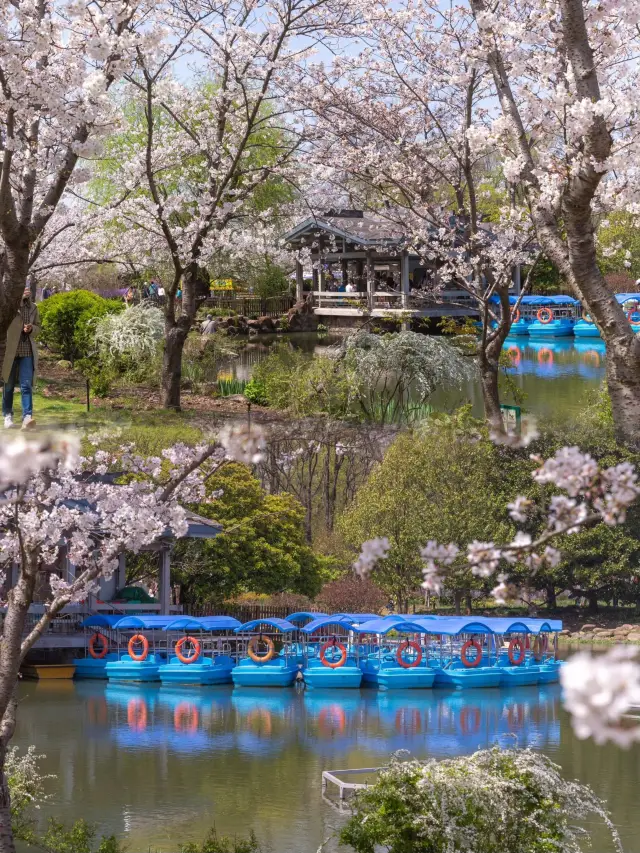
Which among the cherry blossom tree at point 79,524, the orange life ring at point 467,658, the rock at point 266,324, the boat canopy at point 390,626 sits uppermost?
the rock at point 266,324

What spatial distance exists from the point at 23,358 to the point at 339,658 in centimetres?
1208

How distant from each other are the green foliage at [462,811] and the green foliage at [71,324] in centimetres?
1565

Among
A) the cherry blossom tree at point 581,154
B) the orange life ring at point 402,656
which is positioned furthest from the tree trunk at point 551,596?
the cherry blossom tree at point 581,154

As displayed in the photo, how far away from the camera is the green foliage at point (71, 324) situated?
22094 mm

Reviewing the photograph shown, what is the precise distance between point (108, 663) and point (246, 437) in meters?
20.5

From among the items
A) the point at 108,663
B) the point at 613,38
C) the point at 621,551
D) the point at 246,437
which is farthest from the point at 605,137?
the point at 621,551

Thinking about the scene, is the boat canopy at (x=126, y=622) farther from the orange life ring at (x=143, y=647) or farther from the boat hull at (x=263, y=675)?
the boat hull at (x=263, y=675)

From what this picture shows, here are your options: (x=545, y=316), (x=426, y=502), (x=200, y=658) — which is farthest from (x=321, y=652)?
(x=545, y=316)

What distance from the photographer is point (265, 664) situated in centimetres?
2284

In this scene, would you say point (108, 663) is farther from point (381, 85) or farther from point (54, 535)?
point (54, 535)

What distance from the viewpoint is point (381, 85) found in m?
15.3

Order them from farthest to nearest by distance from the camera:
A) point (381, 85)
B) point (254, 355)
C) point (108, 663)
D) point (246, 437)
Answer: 1. point (254, 355)
2. point (108, 663)
3. point (381, 85)
4. point (246, 437)

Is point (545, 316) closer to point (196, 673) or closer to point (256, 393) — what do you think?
point (256, 393)

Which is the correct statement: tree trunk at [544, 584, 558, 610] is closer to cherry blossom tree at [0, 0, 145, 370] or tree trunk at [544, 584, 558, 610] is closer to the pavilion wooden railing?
the pavilion wooden railing
